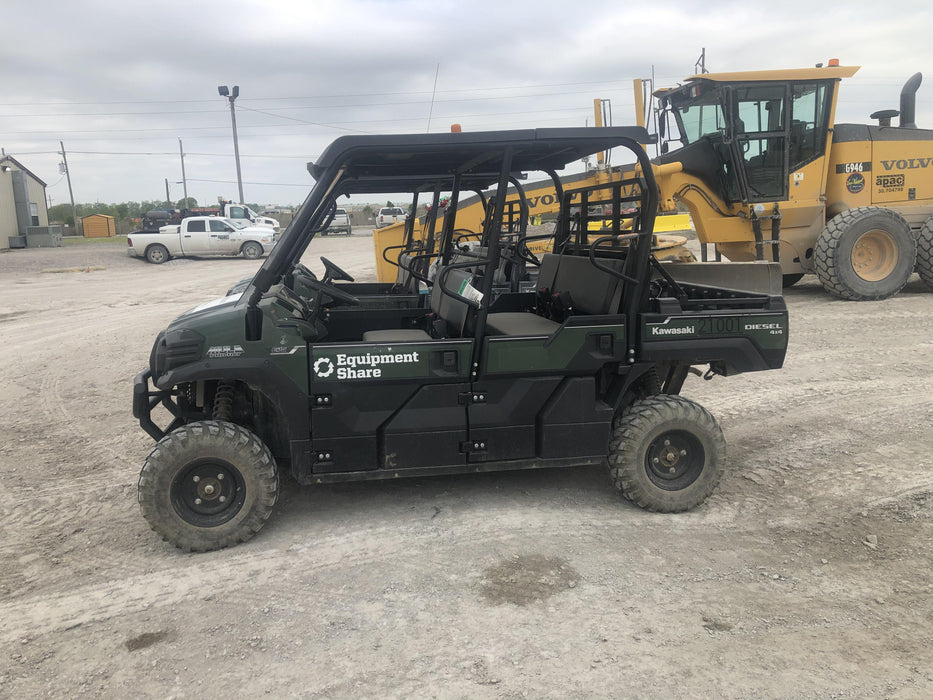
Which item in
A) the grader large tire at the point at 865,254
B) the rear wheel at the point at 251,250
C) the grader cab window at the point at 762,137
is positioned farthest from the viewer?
the rear wheel at the point at 251,250

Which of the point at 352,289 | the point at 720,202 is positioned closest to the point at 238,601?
the point at 352,289

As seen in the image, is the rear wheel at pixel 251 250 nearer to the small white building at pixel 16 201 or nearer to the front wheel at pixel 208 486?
the small white building at pixel 16 201

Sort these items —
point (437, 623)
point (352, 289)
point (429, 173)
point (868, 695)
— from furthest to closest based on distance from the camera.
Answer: point (352, 289) → point (429, 173) → point (437, 623) → point (868, 695)

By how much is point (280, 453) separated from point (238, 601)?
3.46 ft

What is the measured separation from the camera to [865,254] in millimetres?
10883

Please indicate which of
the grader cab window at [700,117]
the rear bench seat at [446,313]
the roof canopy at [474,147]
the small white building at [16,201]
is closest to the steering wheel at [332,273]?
the rear bench seat at [446,313]

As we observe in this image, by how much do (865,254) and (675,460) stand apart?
8.31 m

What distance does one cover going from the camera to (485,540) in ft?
13.0

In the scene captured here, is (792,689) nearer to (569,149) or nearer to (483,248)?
(569,149)

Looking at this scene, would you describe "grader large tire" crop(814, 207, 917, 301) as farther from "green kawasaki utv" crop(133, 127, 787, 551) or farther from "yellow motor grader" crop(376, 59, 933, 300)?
"green kawasaki utv" crop(133, 127, 787, 551)

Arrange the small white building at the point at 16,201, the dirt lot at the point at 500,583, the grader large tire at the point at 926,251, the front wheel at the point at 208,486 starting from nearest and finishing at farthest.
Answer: the dirt lot at the point at 500,583, the front wheel at the point at 208,486, the grader large tire at the point at 926,251, the small white building at the point at 16,201

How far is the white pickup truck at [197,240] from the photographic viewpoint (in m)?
24.7

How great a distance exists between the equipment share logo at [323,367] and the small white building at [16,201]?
117 feet

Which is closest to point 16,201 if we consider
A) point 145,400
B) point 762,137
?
point 762,137
